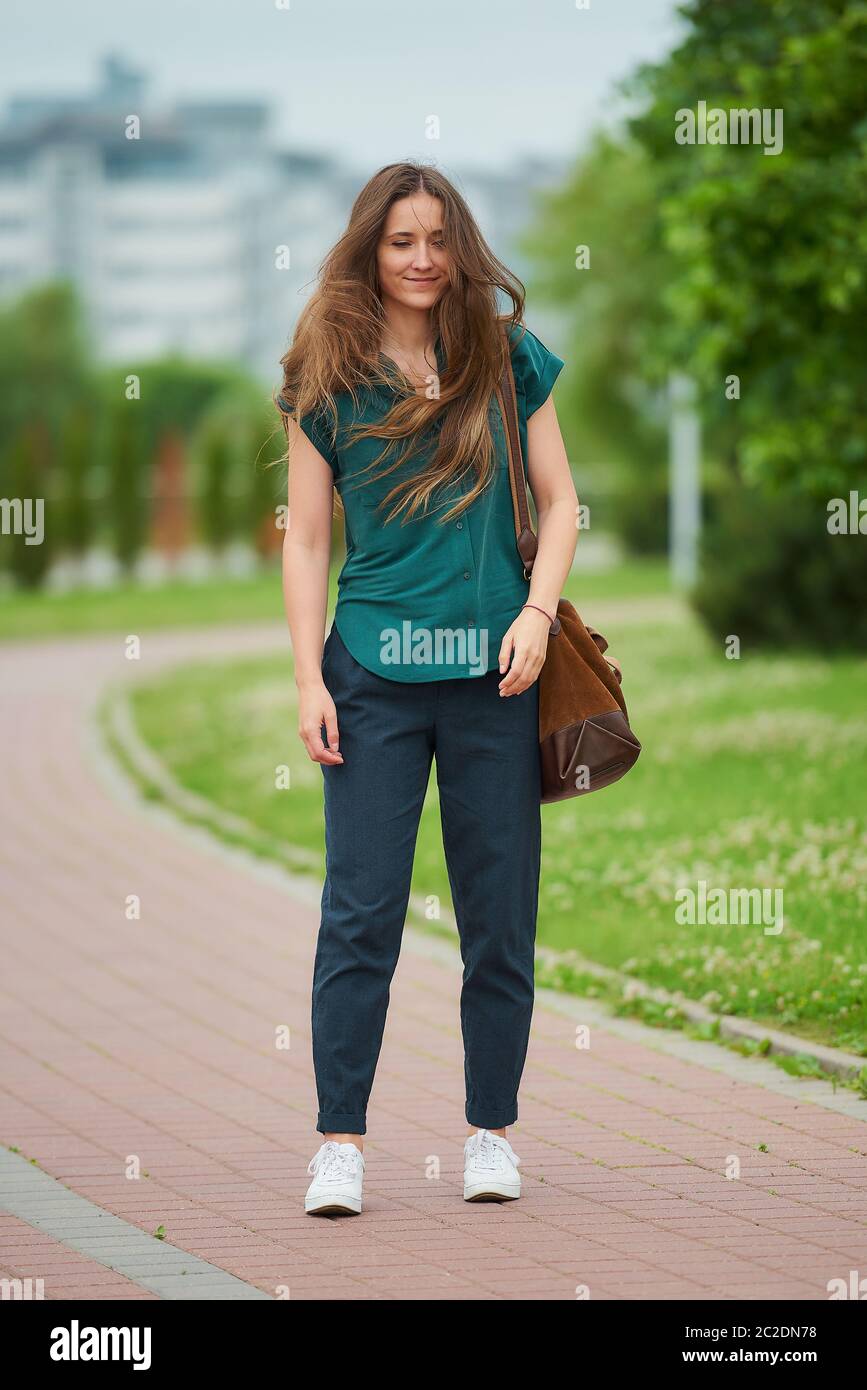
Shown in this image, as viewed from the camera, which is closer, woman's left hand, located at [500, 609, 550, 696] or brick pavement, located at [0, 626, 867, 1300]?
brick pavement, located at [0, 626, 867, 1300]

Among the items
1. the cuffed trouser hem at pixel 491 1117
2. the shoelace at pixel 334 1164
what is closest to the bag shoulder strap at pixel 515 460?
the cuffed trouser hem at pixel 491 1117

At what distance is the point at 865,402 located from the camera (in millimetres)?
13039

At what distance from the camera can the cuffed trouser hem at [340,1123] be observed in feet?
14.4

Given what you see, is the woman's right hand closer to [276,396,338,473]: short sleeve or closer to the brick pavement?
[276,396,338,473]: short sleeve

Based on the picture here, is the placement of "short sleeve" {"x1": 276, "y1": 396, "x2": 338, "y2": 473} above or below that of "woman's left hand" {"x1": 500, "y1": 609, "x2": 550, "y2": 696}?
above

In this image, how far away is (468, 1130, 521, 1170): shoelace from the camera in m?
4.51

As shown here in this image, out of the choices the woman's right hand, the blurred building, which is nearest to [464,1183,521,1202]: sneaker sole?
the woman's right hand

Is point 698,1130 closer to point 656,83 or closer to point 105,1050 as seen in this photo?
point 105,1050

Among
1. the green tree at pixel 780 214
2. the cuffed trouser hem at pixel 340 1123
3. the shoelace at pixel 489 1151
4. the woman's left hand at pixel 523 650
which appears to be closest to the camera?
the woman's left hand at pixel 523 650

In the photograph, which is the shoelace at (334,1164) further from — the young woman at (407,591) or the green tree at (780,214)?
the green tree at (780,214)

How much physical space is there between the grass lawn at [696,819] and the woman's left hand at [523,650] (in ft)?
6.79

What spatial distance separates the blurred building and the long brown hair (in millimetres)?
146413

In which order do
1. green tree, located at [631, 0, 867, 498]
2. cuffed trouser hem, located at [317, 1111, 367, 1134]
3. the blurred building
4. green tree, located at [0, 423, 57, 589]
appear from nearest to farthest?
cuffed trouser hem, located at [317, 1111, 367, 1134]
green tree, located at [631, 0, 867, 498]
green tree, located at [0, 423, 57, 589]
the blurred building

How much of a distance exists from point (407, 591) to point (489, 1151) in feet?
4.09
